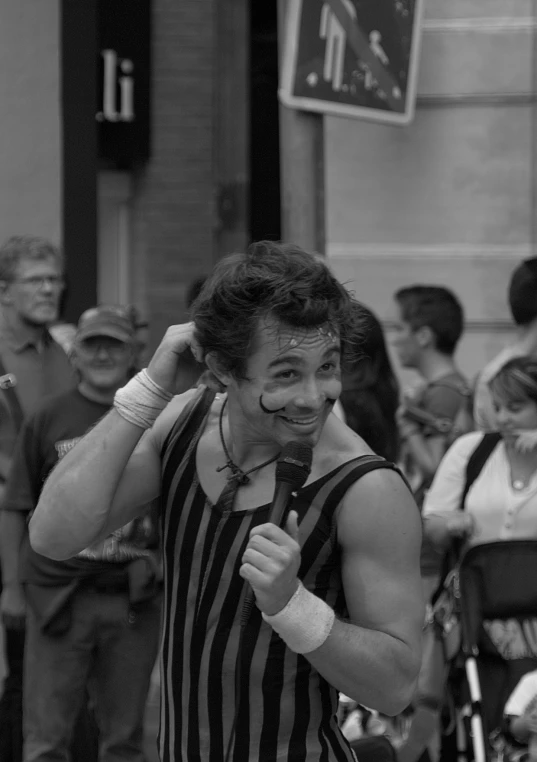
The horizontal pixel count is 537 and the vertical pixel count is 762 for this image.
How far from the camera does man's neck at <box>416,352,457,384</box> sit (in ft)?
21.1

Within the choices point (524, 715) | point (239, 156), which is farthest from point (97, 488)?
point (239, 156)

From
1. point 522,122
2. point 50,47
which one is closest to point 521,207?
point 522,122

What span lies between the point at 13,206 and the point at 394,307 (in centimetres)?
240

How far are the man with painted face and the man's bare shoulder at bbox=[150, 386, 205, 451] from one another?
1 cm

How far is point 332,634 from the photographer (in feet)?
8.11

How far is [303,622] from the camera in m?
2.43

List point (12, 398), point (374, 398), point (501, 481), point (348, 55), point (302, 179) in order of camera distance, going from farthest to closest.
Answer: point (12, 398) < point (348, 55) < point (302, 179) < point (374, 398) < point (501, 481)

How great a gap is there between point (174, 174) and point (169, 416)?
26.1ft

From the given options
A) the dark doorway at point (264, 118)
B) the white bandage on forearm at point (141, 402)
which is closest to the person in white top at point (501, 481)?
the white bandage on forearm at point (141, 402)

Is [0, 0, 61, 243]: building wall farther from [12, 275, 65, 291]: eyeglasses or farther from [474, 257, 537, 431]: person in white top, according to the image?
[474, 257, 537, 431]: person in white top

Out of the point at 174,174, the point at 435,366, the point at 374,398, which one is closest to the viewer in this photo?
the point at 374,398

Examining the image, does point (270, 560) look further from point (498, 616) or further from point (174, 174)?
point (174, 174)

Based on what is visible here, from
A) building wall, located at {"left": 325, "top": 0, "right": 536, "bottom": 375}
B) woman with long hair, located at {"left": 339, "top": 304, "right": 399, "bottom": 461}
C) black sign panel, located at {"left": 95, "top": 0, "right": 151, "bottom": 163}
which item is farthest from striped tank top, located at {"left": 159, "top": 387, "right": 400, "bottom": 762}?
black sign panel, located at {"left": 95, "top": 0, "right": 151, "bottom": 163}

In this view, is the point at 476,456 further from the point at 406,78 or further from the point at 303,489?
the point at 303,489
